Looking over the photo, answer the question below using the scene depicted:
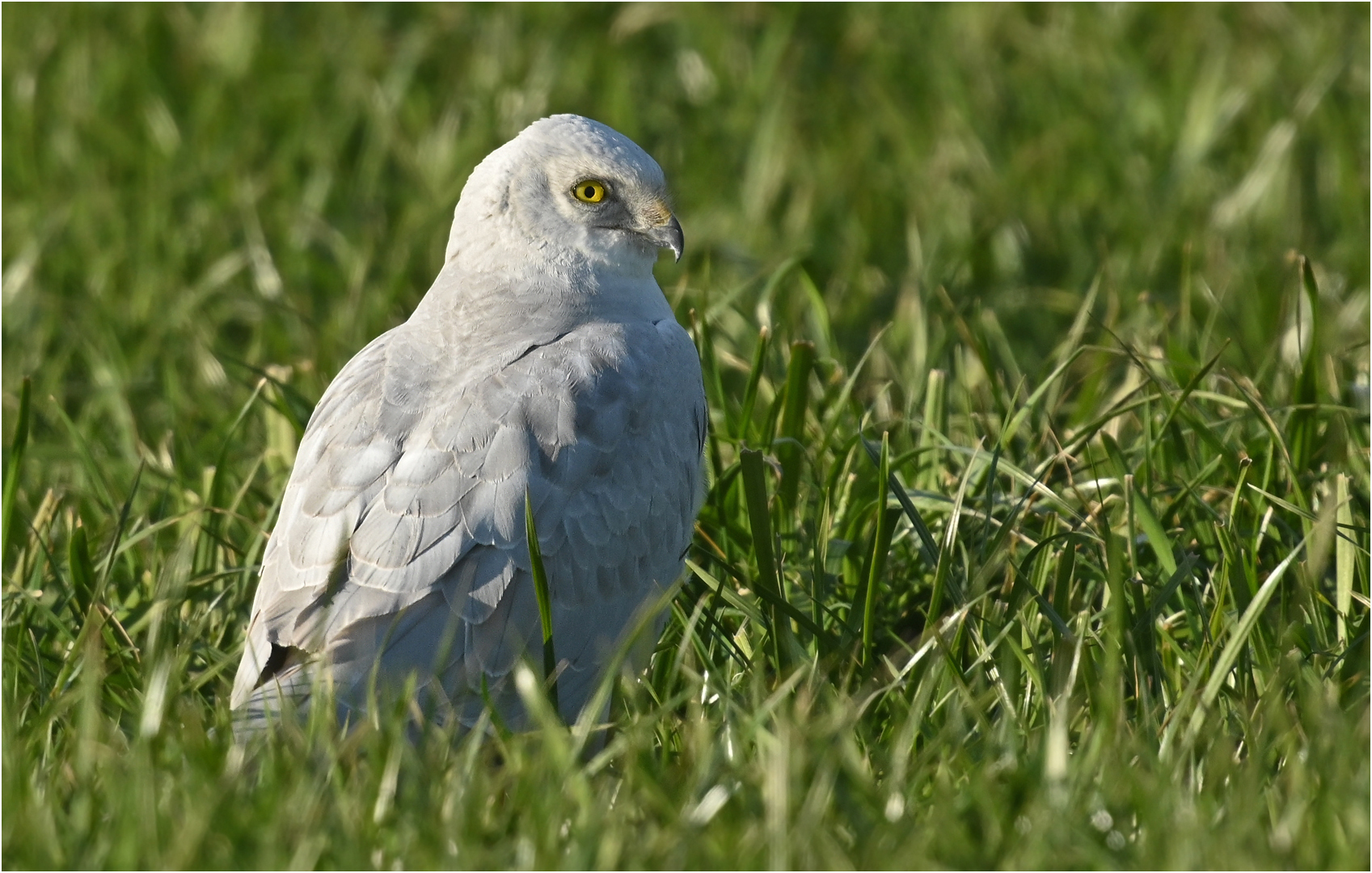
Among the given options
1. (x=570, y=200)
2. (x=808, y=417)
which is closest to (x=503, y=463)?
(x=570, y=200)

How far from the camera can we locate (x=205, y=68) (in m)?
8.62

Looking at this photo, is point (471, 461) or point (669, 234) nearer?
point (471, 461)

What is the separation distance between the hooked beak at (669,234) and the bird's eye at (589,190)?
188mm

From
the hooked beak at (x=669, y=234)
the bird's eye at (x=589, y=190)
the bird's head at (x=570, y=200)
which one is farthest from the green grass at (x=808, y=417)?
the bird's eye at (x=589, y=190)

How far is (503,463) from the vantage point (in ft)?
12.0

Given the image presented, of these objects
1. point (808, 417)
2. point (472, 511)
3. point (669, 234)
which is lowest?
point (808, 417)

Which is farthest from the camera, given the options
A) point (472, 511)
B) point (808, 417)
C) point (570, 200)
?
point (808, 417)

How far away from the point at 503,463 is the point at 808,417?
164cm

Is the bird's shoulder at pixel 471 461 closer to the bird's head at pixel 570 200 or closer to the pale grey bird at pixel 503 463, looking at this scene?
the pale grey bird at pixel 503 463

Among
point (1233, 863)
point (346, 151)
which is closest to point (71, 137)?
point (346, 151)

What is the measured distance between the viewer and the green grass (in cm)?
302

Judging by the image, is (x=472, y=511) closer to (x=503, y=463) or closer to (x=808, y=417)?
(x=503, y=463)

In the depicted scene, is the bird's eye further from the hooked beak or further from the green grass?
the green grass

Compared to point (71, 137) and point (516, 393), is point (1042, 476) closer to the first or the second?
point (516, 393)
